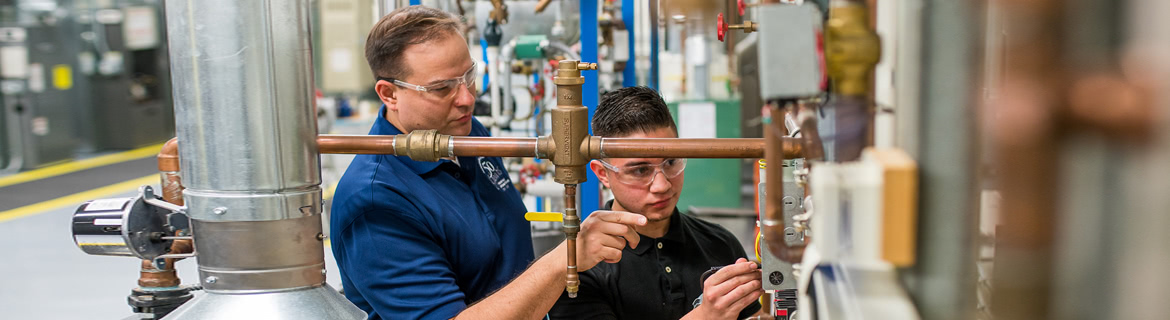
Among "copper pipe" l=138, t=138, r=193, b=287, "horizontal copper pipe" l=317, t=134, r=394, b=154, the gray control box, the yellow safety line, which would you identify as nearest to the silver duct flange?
"horizontal copper pipe" l=317, t=134, r=394, b=154

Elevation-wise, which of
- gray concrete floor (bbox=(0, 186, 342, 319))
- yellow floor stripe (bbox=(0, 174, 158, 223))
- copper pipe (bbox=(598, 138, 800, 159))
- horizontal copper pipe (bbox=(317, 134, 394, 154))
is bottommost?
gray concrete floor (bbox=(0, 186, 342, 319))

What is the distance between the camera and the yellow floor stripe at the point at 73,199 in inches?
255

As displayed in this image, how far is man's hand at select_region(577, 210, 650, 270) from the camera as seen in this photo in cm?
124

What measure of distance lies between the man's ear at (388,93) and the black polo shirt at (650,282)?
508 mm

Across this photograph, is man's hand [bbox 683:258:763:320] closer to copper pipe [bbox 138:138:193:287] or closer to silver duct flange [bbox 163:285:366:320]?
silver duct flange [bbox 163:285:366:320]

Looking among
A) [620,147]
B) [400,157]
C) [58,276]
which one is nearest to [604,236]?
[620,147]

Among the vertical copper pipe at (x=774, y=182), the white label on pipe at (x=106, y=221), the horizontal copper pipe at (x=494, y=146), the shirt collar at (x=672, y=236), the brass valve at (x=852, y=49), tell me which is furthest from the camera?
the shirt collar at (x=672, y=236)

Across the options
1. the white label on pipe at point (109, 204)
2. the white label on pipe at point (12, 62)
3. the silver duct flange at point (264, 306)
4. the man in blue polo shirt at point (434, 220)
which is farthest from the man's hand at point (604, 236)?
the white label on pipe at point (12, 62)

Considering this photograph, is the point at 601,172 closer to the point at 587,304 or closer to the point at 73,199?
the point at 587,304

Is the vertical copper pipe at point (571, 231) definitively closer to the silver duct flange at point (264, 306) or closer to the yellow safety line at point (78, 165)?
the silver duct flange at point (264, 306)

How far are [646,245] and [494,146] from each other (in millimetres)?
858

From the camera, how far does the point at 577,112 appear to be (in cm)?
113

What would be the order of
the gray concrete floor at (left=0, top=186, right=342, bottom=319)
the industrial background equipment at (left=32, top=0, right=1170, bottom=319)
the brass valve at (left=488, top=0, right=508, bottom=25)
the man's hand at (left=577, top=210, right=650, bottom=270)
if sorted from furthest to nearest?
1. the gray concrete floor at (left=0, top=186, right=342, bottom=319)
2. the brass valve at (left=488, top=0, right=508, bottom=25)
3. the man's hand at (left=577, top=210, right=650, bottom=270)
4. the industrial background equipment at (left=32, top=0, right=1170, bottom=319)

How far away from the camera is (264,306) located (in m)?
1.09
